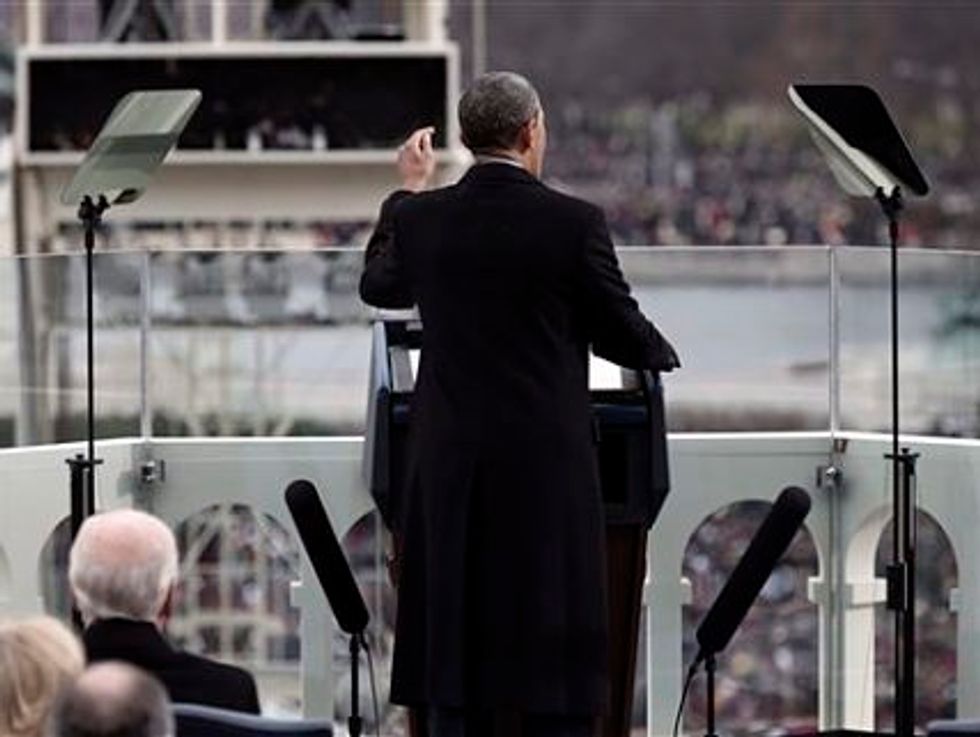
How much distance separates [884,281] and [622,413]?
1.36 metres

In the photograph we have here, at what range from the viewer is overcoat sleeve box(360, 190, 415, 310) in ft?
12.9

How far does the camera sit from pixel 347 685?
212 inches

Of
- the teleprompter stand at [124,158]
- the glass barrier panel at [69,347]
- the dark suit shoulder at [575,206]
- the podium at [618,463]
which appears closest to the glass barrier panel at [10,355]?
the glass barrier panel at [69,347]

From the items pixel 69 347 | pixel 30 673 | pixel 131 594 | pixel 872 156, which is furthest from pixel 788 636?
pixel 30 673

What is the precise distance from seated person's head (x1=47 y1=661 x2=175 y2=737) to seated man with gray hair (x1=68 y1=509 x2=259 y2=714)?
61cm

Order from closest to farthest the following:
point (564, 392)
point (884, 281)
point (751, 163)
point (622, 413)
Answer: point (564, 392) < point (622, 413) < point (884, 281) < point (751, 163)

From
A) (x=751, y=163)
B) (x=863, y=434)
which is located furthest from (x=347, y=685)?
(x=751, y=163)

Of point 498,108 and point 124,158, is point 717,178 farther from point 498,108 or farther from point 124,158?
point 498,108

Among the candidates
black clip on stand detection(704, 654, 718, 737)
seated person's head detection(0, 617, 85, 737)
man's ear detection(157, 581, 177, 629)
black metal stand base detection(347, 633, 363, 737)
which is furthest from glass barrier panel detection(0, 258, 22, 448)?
seated person's head detection(0, 617, 85, 737)

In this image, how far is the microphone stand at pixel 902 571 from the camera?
4707mm

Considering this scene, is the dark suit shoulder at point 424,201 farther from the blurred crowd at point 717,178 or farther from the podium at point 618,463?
the blurred crowd at point 717,178

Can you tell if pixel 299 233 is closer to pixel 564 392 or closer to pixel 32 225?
pixel 32 225

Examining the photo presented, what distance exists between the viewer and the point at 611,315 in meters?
3.78

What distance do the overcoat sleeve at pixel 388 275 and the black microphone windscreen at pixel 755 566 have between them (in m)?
0.63
